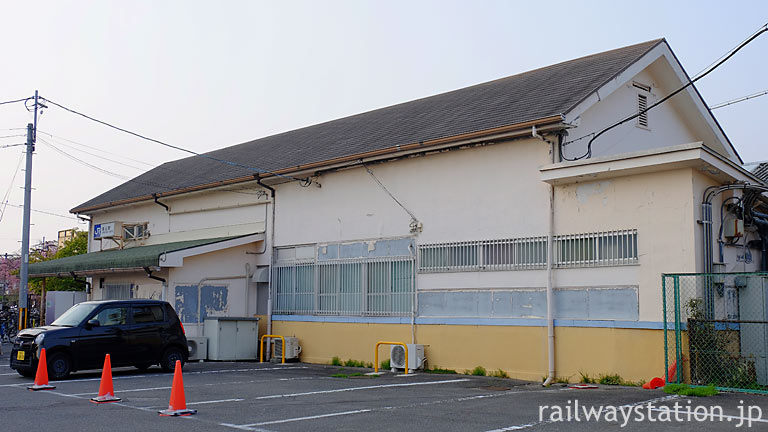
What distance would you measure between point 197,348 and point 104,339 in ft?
14.4

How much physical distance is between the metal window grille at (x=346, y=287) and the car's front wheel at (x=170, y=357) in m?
4.12

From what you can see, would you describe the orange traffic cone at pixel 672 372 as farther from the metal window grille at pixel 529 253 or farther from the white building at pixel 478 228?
the metal window grille at pixel 529 253

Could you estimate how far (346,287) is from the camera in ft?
60.6

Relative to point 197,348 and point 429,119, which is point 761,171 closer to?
point 429,119

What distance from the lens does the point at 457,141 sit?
51.9 ft

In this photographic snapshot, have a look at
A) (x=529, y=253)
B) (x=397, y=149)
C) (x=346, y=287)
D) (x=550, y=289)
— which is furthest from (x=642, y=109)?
(x=346, y=287)

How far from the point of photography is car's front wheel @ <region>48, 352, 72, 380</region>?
14.2 metres

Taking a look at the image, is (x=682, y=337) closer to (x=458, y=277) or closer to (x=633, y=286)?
(x=633, y=286)

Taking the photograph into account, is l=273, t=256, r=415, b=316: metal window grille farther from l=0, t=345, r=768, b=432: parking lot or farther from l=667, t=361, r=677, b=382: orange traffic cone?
l=667, t=361, r=677, b=382: orange traffic cone

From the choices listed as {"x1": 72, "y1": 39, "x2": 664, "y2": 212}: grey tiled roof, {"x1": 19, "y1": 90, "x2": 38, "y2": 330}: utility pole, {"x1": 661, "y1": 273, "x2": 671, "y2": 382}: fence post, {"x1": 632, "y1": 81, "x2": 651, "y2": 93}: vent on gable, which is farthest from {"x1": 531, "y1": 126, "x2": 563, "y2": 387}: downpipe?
{"x1": 19, "y1": 90, "x2": 38, "y2": 330}: utility pole

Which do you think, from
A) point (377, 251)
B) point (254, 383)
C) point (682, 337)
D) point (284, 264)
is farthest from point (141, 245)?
point (682, 337)

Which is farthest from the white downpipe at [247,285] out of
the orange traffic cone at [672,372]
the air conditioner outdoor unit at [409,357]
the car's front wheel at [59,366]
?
the orange traffic cone at [672,372]

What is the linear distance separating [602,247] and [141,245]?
17.6 metres

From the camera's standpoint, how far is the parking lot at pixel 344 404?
359 inches
